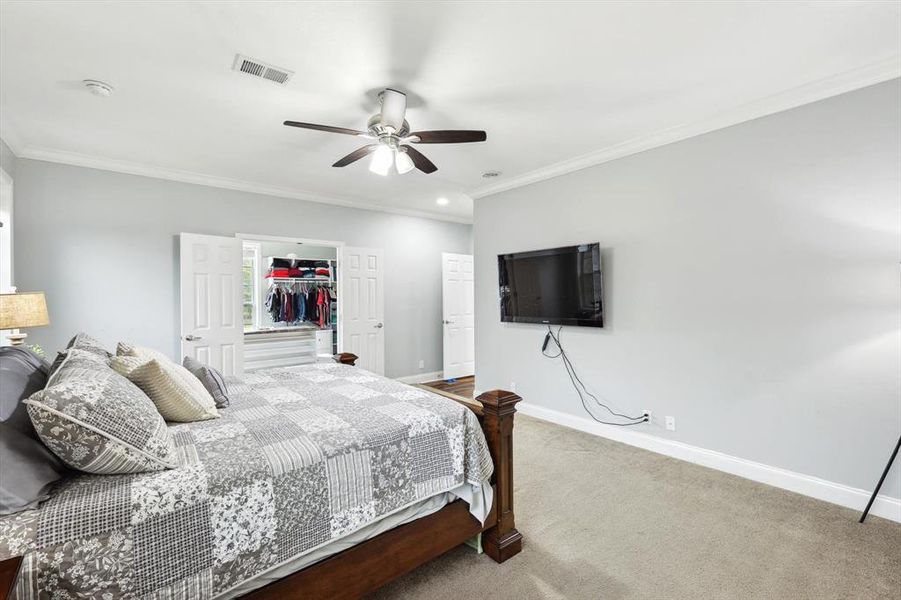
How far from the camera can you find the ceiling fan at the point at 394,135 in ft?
8.38

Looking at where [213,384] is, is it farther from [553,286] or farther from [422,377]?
[422,377]

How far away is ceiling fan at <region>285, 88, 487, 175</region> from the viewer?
255 cm

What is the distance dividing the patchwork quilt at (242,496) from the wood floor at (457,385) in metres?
3.46

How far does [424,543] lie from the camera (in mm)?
1837

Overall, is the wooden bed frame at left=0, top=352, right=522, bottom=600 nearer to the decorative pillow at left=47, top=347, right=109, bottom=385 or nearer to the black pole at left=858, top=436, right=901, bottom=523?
the decorative pillow at left=47, top=347, right=109, bottom=385

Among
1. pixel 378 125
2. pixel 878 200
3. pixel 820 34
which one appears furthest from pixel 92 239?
pixel 878 200

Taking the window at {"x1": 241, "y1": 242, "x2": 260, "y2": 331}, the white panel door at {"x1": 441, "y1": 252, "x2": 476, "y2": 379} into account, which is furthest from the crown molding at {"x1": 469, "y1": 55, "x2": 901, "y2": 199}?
the window at {"x1": 241, "y1": 242, "x2": 260, "y2": 331}

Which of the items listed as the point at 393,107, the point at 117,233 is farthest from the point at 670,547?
the point at 117,233

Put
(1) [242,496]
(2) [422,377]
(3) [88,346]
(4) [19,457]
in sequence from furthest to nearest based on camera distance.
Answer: (2) [422,377], (3) [88,346], (1) [242,496], (4) [19,457]

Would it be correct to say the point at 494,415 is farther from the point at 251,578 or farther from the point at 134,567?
the point at 134,567

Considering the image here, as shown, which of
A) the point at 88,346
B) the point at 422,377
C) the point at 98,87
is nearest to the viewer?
the point at 88,346

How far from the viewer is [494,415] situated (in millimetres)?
2094

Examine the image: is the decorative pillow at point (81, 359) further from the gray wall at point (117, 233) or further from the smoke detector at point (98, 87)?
the gray wall at point (117, 233)

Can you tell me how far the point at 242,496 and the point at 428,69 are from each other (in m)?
2.31
